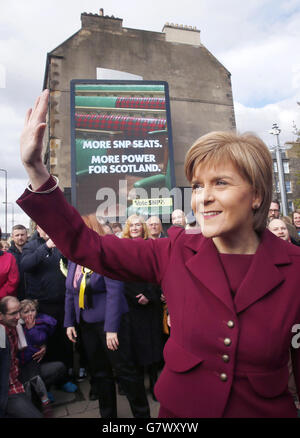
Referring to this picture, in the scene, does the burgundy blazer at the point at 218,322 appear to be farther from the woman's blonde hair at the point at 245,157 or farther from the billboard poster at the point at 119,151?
the billboard poster at the point at 119,151

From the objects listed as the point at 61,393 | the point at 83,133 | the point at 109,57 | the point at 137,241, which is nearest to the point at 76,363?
the point at 61,393

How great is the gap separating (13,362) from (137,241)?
8.50 ft

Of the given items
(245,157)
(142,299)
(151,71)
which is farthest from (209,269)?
(151,71)

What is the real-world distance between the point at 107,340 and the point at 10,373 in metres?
1.08

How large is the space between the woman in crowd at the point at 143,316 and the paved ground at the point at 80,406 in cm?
47

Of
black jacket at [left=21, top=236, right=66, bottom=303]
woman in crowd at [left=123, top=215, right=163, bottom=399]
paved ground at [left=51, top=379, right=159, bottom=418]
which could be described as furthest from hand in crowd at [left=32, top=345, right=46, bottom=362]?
woman in crowd at [left=123, top=215, right=163, bottom=399]

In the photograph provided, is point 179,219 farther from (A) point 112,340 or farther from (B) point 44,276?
(A) point 112,340

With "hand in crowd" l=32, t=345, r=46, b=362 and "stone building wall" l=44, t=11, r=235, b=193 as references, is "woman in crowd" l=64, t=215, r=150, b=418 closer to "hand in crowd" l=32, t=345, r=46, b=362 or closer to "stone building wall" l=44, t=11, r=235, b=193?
"hand in crowd" l=32, t=345, r=46, b=362

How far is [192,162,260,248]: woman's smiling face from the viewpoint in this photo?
1.30m

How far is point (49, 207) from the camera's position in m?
1.25

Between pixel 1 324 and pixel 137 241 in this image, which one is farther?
pixel 1 324

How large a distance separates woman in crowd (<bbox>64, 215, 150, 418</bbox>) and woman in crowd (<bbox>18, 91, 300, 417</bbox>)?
1705 millimetres

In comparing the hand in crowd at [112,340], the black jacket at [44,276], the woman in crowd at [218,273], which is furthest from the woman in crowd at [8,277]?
the woman in crowd at [218,273]

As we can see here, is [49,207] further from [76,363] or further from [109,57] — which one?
[109,57]
